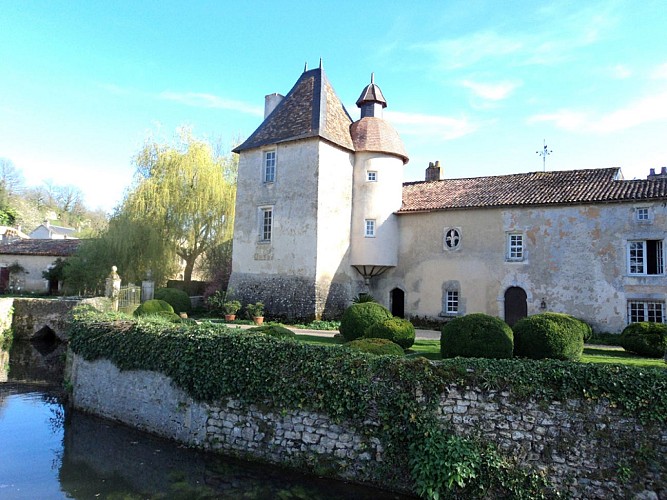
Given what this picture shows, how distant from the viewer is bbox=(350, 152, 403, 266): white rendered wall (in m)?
22.4

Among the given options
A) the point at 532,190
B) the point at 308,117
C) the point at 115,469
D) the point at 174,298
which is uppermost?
the point at 308,117

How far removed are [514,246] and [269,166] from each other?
12180 mm

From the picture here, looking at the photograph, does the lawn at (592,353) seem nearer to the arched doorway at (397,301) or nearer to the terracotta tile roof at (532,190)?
the terracotta tile roof at (532,190)

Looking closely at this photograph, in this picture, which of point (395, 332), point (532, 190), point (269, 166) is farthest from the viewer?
point (269, 166)

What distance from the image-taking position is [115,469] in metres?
8.97

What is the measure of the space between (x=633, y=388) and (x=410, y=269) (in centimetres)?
1532

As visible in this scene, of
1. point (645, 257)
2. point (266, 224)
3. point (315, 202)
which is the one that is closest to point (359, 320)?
point (315, 202)

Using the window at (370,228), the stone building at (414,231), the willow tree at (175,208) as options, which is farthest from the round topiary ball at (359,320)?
the willow tree at (175,208)

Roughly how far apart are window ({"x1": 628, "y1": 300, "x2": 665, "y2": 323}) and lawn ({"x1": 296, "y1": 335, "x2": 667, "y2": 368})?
87.8 inches

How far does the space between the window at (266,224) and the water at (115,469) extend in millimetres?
11960

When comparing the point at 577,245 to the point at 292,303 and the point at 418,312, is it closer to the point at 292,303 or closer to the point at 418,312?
the point at 418,312

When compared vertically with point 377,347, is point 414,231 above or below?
above

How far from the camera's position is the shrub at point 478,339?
10.8m

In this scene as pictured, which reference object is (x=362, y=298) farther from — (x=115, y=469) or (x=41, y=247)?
(x=41, y=247)
